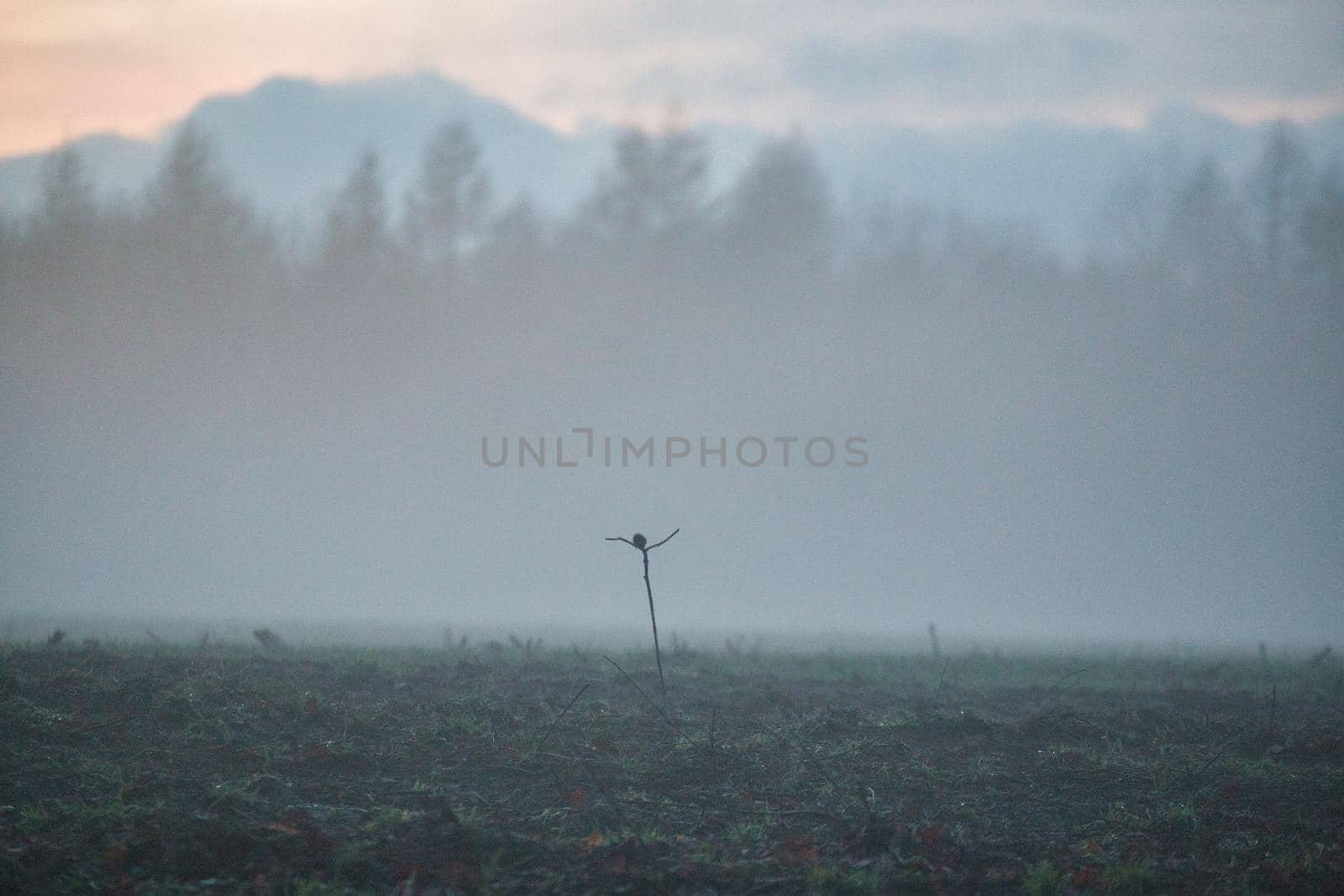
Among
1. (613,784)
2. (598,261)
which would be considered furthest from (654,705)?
(598,261)

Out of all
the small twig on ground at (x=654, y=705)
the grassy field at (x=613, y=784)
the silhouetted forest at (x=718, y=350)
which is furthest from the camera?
the silhouetted forest at (x=718, y=350)

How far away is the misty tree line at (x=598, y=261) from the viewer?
37562mm

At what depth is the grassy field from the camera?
16.3 feet

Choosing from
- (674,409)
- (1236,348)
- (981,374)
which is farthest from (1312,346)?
(674,409)

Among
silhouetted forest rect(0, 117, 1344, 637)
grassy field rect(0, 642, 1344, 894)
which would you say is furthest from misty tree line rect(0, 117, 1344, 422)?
grassy field rect(0, 642, 1344, 894)

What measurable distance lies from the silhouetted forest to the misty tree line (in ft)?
0.35

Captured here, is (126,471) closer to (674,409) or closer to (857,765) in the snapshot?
(674,409)

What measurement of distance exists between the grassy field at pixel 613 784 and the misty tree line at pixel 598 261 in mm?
32876

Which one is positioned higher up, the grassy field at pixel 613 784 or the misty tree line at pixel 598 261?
the misty tree line at pixel 598 261

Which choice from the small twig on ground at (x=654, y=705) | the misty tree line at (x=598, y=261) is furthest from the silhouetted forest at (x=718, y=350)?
the small twig on ground at (x=654, y=705)

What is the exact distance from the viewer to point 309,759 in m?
6.10

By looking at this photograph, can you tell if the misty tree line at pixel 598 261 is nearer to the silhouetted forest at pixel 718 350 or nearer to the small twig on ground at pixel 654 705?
the silhouetted forest at pixel 718 350

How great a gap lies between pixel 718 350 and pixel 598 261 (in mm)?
6497

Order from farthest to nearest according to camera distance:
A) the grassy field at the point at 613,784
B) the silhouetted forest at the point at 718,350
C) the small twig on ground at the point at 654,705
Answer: the silhouetted forest at the point at 718,350, the small twig on ground at the point at 654,705, the grassy field at the point at 613,784
